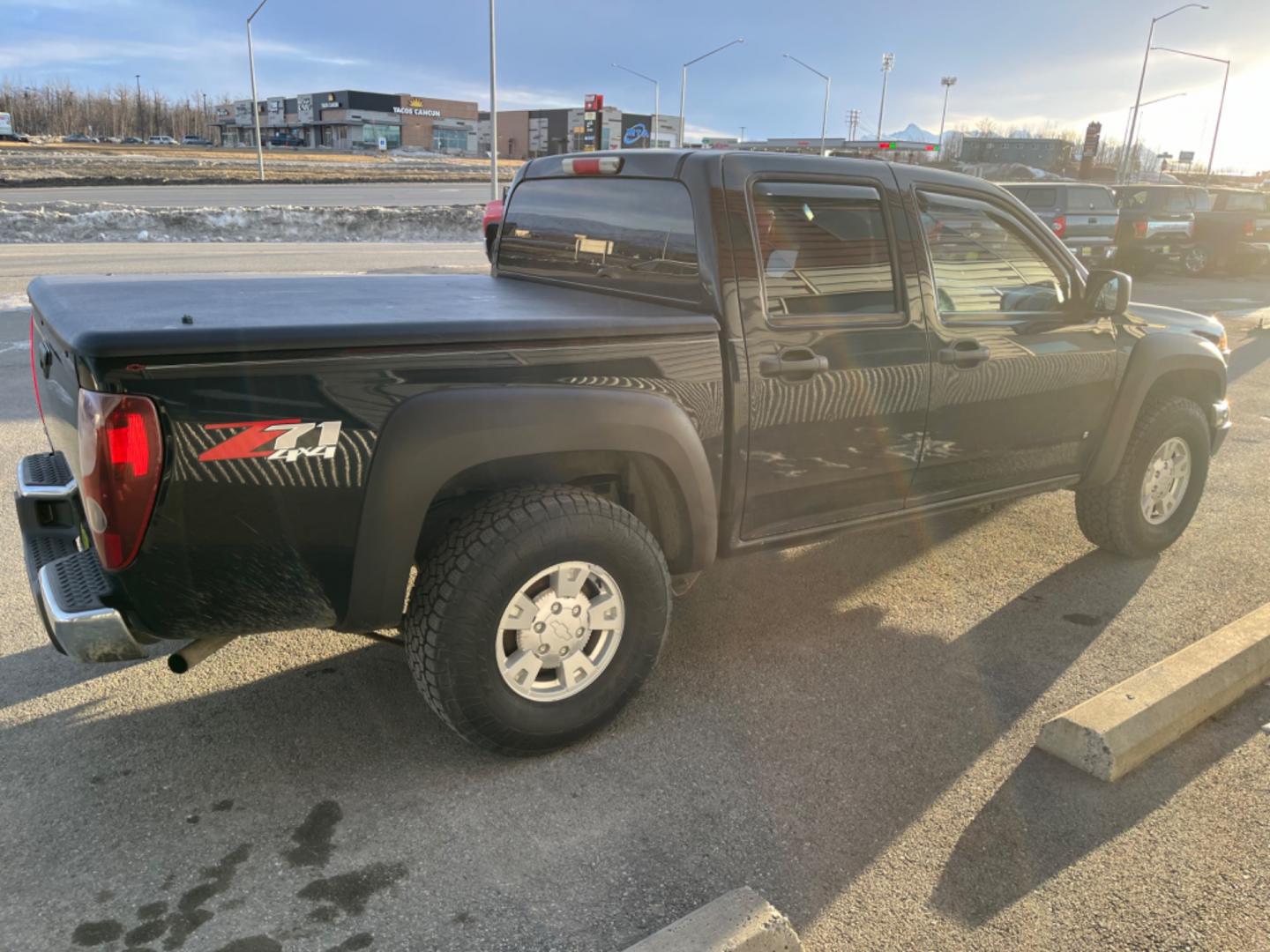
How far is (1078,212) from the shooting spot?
54.1ft

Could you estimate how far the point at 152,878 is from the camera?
8.19 feet

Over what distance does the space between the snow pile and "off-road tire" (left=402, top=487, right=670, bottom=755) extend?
1918cm

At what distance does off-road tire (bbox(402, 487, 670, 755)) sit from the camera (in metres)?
2.80

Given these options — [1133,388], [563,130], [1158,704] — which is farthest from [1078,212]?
[563,130]

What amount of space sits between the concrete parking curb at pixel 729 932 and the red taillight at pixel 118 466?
1.54 m

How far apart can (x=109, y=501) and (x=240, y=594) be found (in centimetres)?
41

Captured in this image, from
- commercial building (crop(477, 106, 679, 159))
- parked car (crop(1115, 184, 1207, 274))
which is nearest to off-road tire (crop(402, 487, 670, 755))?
parked car (crop(1115, 184, 1207, 274))

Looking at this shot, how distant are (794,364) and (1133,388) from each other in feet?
6.95

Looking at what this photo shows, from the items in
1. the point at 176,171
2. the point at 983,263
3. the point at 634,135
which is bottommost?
the point at 983,263

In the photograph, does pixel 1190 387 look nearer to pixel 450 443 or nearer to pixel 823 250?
pixel 823 250

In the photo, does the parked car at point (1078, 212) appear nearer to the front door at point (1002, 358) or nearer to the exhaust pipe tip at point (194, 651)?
the front door at point (1002, 358)

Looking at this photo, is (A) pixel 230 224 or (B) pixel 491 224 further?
(A) pixel 230 224

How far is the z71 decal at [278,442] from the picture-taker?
239 cm

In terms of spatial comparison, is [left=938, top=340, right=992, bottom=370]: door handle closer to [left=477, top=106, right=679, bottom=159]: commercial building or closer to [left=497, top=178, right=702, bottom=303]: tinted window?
[left=497, top=178, right=702, bottom=303]: tinted window
